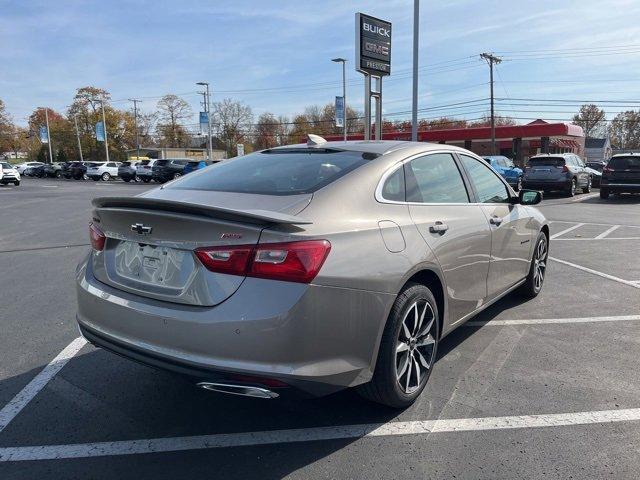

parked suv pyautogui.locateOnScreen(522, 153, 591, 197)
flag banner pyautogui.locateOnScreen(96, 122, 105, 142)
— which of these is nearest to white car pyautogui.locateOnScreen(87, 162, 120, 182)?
flag banner pyautogui.locateOnScreen(96, 122, 105, 142)

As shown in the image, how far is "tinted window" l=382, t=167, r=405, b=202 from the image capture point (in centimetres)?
320

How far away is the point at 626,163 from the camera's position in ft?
58.6

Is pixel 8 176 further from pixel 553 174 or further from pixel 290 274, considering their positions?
pixel 290 274

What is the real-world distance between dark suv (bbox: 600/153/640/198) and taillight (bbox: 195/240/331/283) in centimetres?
1864

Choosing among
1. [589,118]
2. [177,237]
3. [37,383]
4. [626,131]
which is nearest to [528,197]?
[177,237]

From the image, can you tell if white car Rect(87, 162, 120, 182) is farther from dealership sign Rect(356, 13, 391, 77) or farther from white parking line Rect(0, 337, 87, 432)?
white parking line Rect(0, 337, 87, 432)

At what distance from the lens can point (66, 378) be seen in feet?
12.1

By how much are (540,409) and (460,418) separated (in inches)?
21.2

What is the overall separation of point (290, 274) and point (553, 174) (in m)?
19.4

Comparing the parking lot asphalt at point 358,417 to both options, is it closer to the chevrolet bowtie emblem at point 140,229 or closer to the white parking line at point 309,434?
the white parking line at point 309,434

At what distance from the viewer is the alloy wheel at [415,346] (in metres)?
3.11

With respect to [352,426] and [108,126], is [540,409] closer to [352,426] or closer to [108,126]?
[352,426]

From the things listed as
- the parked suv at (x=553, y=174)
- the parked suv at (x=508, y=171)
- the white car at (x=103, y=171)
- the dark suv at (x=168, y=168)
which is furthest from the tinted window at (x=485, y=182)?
the white car at (x=103, y=171)

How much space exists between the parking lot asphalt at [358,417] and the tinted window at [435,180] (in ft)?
4.16
